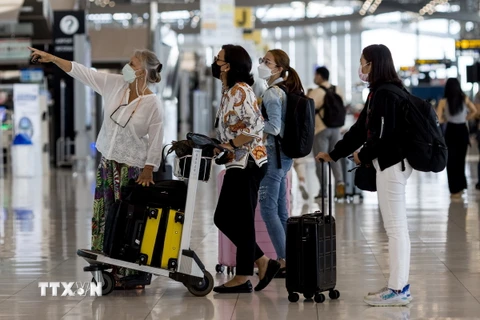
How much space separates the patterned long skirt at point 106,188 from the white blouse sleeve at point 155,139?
0.20 meters

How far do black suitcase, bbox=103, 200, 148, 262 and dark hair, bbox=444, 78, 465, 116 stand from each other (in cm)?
771

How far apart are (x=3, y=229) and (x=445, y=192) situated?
6.73 meters

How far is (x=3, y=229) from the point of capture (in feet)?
35.0

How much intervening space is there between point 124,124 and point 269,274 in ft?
4.14

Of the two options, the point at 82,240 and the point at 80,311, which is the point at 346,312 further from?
the point at 82,240

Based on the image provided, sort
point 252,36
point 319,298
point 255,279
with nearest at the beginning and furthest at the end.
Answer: point 319,298 < point 255,279 < point 252,36

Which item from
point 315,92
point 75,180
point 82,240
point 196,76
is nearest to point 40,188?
point 75,180

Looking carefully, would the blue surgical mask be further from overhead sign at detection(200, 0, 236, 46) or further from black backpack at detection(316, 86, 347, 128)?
overhead sign at detection(200, 0, 236, 46)

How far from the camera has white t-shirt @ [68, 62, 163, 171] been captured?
22.1 ft

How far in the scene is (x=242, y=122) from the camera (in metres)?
6.45

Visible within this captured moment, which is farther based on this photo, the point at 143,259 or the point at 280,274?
the point at 280,274

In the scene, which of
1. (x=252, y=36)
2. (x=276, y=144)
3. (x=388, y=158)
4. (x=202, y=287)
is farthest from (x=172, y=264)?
(x=252, y=36)

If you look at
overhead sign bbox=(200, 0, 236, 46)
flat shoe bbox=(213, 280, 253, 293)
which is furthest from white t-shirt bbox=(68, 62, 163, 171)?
overhead sign bbox=(200, 0, 236, 46)

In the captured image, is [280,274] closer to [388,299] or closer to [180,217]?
[180,217]
